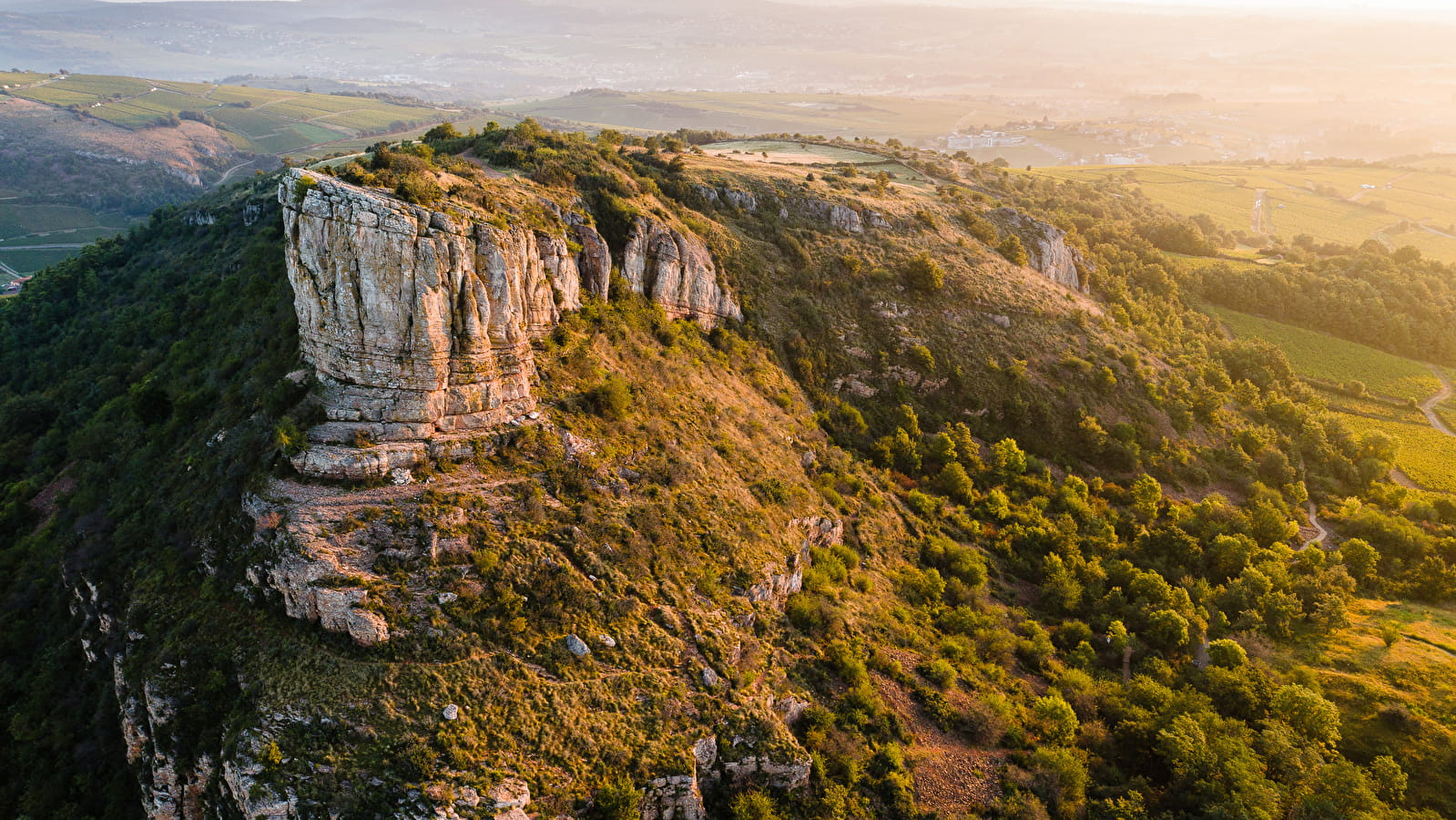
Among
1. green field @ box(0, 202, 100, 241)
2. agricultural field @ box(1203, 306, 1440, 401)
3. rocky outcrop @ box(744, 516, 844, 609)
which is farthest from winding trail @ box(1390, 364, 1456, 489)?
green field @ box(0, 202, 100, 241)

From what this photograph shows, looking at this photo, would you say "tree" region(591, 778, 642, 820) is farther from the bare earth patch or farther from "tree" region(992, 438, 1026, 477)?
"tree" region(992, 438, 1026, 477)

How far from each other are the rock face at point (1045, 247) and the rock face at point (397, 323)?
74780 mm

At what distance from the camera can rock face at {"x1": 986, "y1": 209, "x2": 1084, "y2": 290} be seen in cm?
8481

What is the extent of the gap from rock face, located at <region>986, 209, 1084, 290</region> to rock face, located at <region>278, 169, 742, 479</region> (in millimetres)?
74780

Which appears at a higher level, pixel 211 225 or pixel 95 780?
pixel 211 225

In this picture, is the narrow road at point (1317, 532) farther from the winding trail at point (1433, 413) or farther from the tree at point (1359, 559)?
the winding trail at point (1433, 413)

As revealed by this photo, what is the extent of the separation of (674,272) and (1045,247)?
198 ft

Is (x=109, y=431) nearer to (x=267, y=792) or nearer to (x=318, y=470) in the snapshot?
(x=318, y=470)

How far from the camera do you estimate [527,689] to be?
29031 mm

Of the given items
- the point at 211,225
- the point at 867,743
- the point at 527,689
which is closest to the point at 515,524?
the point at 527,689

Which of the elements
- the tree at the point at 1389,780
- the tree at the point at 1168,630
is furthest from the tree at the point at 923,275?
the tree at the point at 1389,780

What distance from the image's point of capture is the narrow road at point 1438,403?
7869 centimetres

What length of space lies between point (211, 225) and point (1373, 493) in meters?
146

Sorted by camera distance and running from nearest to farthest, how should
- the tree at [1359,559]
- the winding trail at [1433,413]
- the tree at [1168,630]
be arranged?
the tree at [1168,630] < the tree at [1359,559] < the winding trail at [1433,413]
